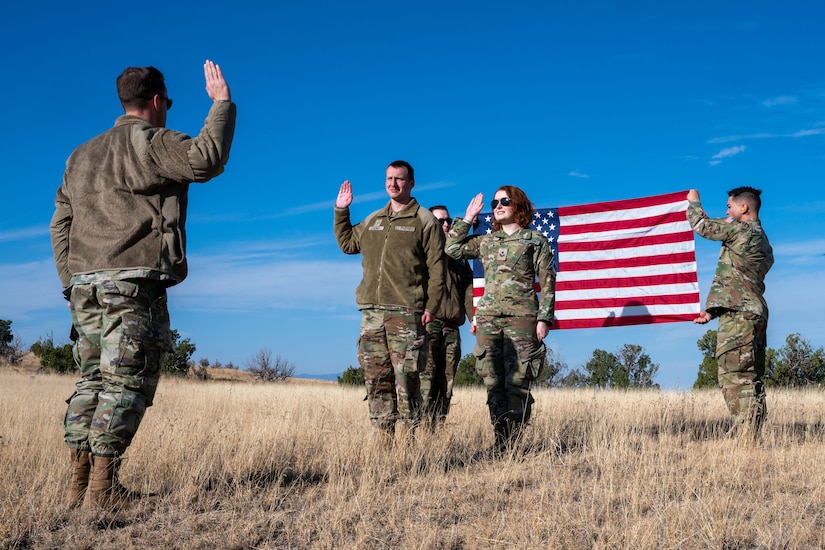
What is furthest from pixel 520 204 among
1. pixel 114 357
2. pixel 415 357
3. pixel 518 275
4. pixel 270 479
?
pixel 114 357

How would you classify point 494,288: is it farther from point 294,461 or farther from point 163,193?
point 163,193

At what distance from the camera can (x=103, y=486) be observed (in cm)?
432

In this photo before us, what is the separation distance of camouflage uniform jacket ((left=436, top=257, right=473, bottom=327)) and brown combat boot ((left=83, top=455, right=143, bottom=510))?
14.7 ft

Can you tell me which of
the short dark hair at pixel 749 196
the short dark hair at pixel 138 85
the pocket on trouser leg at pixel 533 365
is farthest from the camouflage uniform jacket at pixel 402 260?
the short dark hair at pixel 749 196

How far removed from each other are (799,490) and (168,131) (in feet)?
16.3

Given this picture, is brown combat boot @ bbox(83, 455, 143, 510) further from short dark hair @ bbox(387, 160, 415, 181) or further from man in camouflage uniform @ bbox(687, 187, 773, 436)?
man in camouflage uniform @ bbox(687, 187, 773, 436)

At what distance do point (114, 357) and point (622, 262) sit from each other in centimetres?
737

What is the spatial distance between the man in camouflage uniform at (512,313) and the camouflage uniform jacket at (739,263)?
6.50 feet

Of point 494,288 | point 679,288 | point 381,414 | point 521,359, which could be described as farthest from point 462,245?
point 679,288

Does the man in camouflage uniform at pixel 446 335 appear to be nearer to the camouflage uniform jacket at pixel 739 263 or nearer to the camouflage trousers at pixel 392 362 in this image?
the camouflage trousers at pixel 392 362

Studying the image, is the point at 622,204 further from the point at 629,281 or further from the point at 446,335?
the point at 446,335

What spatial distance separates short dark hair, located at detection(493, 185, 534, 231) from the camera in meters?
6.97

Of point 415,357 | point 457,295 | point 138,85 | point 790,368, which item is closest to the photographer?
point 138,85

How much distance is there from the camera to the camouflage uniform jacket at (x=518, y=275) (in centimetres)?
672
